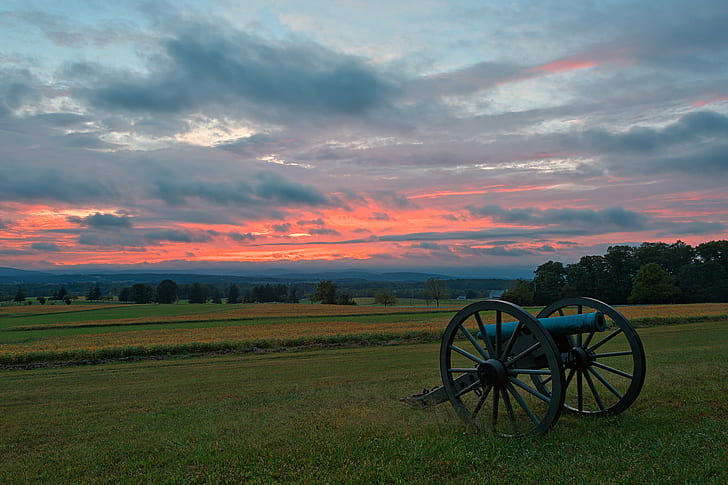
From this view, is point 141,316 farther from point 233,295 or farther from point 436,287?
point 436,287

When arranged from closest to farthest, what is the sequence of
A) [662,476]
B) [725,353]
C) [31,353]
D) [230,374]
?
[662,476]
[725,353]
[230,374]
[31,353]

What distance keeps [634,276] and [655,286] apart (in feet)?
31.2

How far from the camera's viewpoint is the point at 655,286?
72.1 metres

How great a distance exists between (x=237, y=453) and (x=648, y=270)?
8070 cm

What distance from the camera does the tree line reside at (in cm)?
7419

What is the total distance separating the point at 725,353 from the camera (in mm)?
14891

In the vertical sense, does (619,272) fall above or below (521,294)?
above

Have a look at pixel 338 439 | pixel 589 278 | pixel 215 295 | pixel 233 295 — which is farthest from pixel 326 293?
pixel 338 439

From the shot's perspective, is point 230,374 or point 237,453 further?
point 230,374

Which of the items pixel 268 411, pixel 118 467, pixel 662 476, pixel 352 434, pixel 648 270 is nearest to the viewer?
pixel 662 476

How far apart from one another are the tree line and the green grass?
70.7 meters

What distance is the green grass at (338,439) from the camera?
543 centimetres

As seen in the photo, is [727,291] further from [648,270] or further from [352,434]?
[352,434]

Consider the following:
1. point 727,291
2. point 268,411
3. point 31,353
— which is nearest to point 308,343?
point 31,353
